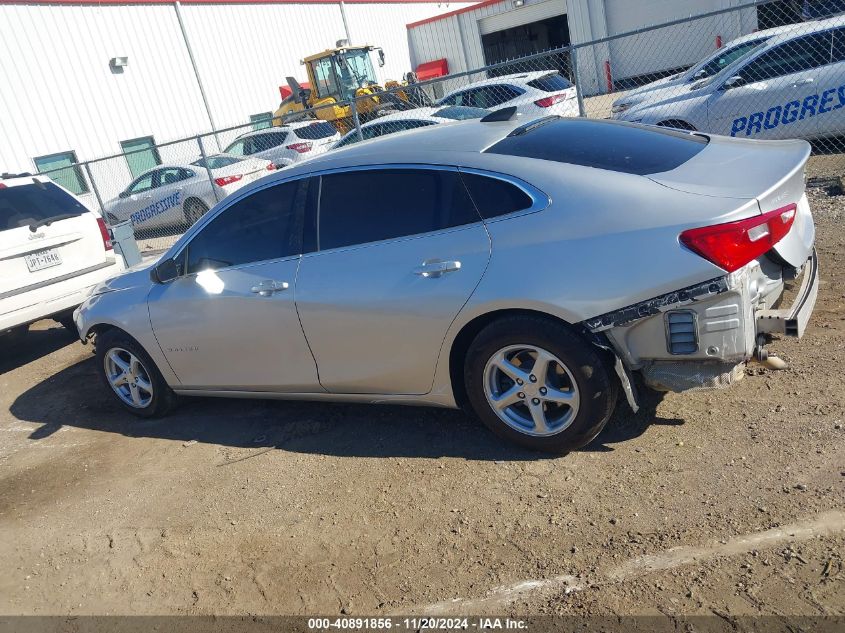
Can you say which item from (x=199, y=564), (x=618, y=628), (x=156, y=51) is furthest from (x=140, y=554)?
(x=156, y=51)

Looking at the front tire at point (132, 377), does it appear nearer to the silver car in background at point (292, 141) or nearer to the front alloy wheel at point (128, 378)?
the front alloy wheel at point (128, 378)

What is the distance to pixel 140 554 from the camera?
11.8ft

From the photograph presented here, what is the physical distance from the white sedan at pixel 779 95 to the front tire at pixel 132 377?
295 inches

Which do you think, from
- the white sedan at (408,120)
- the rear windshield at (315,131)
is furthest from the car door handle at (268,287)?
the rear windshield at (315,131)

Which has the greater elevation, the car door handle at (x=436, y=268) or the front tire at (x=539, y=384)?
the car door handle at (x=436, y=268)

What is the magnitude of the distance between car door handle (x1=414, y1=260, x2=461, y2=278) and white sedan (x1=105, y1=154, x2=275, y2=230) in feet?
32.4

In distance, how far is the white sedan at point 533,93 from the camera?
14.5 meters

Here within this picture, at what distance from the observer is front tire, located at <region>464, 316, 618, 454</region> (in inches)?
130

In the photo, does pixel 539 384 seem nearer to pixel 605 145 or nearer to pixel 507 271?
pixel 507 271

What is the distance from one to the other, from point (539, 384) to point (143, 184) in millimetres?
13878

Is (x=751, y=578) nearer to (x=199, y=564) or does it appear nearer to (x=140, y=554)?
(x=199, y=564)

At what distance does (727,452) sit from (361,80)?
24691 millimetres

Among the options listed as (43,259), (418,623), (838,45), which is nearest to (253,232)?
(418,623)

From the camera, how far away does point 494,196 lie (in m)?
3.53
